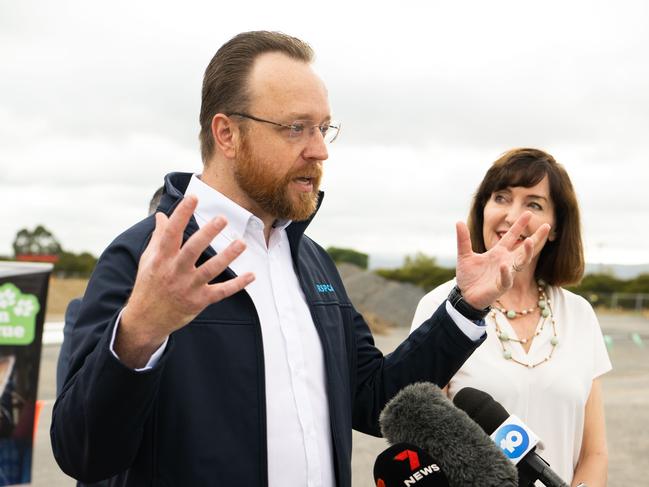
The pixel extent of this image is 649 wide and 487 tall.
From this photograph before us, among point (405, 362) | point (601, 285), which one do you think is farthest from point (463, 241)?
point (601, 285)

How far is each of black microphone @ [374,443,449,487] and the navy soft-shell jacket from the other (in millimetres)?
439

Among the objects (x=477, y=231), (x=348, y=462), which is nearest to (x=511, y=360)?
(x=477, y=231)

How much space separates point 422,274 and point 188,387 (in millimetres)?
29413

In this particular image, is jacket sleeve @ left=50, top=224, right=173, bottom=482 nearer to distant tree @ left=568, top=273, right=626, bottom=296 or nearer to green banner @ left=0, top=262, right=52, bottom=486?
green banner @ left=0, top=262, right=52, bottom=486

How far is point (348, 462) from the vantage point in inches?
90.7

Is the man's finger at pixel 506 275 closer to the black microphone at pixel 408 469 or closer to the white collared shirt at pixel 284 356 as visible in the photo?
the white collared shirt at pixel 284 356

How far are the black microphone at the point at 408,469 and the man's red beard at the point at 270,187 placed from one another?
34.3 inches

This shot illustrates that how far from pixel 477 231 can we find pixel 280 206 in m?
1.45

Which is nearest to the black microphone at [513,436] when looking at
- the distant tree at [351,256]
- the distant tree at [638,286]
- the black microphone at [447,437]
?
the black microphone at [447,437]

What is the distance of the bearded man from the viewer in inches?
65.2

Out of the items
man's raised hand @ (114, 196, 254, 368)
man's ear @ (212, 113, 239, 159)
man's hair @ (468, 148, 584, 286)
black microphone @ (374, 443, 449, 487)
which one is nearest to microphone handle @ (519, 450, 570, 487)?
black microphone @ (374, 443, 449, 487)

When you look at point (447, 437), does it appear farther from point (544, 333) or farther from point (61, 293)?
point (61, 293)

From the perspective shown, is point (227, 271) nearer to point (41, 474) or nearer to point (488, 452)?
point (488, 452)

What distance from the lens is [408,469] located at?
167 centimetres
